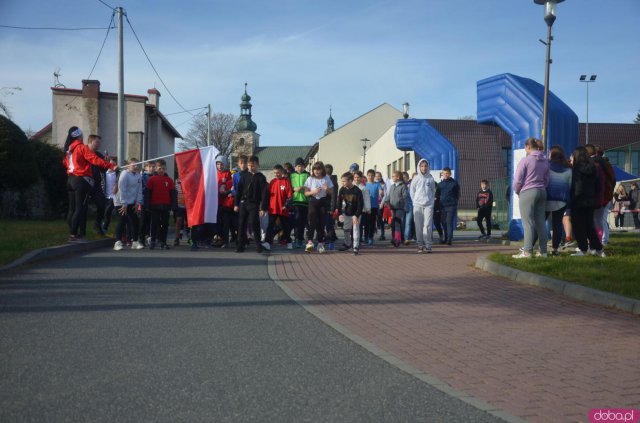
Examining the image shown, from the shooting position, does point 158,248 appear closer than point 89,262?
No

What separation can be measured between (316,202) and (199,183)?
2.46 meters

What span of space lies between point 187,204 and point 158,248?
1.12 m

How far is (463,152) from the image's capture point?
50.7m

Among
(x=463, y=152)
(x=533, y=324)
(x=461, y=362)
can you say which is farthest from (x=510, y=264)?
(x=463, y=152)

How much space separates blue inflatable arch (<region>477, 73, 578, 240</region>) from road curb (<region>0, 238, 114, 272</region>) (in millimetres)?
9549

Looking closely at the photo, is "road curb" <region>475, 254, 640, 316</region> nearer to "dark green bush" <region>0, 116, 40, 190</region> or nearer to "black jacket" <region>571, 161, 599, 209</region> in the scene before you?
"black jacket" <region>571, 161, 599, 209</region>

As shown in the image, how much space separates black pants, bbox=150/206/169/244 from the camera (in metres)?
13.6

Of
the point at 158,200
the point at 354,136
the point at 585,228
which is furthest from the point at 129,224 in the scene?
the point at 354,136

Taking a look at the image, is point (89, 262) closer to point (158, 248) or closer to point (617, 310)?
point (158, 248)

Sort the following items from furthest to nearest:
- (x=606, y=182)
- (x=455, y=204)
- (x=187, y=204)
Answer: (x=455, y=204)
(x=187, y=204)
(x=606, y=182)

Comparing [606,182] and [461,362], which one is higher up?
[606,182]

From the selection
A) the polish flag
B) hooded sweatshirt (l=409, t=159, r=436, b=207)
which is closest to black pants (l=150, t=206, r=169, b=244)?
the polish flag

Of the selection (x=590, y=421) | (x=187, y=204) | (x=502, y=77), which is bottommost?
(x=590, y=421)

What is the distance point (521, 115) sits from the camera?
1638 cm
